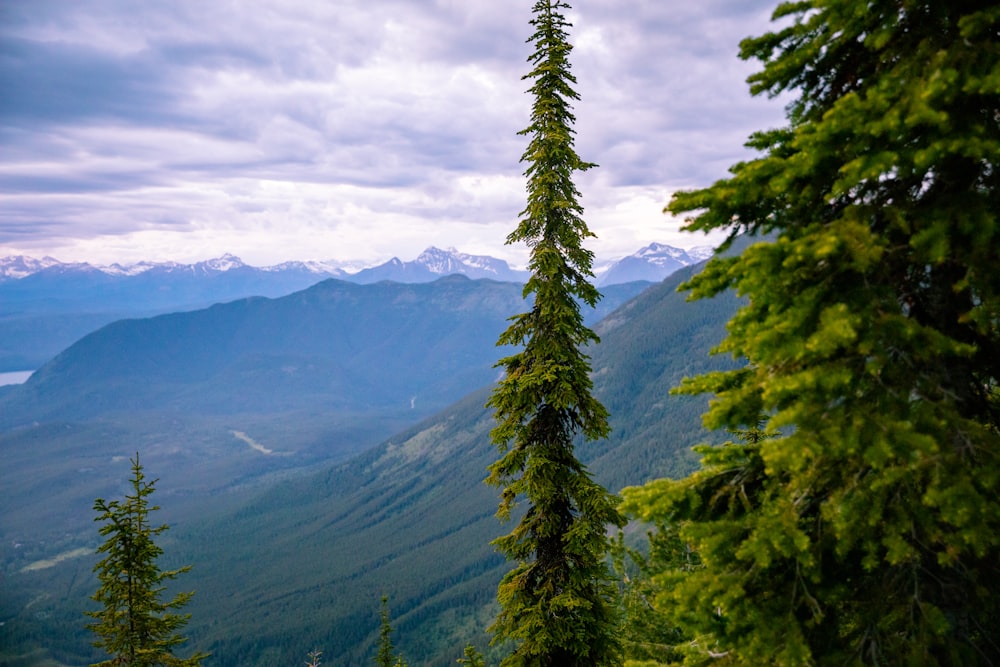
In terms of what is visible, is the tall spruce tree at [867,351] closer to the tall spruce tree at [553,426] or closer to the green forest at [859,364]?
the green forest at [859,364]

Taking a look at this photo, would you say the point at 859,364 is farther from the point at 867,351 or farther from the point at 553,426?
the point at 553,426

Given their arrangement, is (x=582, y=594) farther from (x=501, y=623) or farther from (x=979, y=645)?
(x=979, y=645)

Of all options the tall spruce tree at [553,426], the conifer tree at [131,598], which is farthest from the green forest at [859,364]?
the conifer tree at [131,598]

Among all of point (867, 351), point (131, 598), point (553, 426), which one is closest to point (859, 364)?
point (867, 351)

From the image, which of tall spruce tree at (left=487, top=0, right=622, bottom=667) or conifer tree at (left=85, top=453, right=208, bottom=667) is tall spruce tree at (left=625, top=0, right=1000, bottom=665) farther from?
conifer tree at (left=85, top=453, right=208, bottom=667)

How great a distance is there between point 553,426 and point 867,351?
9.93m

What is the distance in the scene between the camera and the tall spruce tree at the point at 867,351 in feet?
18.2

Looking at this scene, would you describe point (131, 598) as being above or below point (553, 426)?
below

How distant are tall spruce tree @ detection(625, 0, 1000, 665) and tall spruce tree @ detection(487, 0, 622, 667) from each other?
7.35m

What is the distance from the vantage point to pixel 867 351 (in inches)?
224

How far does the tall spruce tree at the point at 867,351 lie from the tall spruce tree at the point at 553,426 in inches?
289

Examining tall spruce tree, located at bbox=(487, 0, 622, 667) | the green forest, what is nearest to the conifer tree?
tall spruce tree, located at bbox=(487, 0, 622, 667)

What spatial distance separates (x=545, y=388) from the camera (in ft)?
48.1

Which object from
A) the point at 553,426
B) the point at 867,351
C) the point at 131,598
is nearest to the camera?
the point at 867,351
